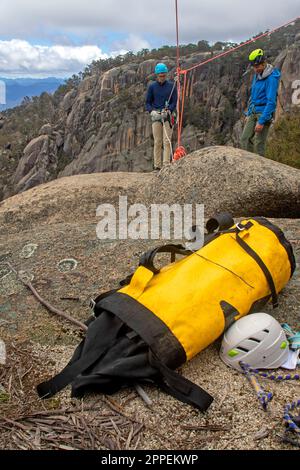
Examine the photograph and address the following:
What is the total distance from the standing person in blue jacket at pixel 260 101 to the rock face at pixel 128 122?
4476 centimetres

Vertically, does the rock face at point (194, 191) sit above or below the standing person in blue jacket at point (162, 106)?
below

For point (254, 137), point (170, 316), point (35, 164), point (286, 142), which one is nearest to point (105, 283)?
point (170, 316)

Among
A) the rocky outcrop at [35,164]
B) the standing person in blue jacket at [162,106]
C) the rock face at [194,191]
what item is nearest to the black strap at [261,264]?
the rock face at [194,191]

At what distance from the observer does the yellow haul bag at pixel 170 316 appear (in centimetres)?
265

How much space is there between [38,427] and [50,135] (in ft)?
224

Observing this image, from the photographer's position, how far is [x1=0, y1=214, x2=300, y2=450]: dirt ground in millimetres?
2330

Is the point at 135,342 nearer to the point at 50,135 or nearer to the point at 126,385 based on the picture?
the point at 126,385

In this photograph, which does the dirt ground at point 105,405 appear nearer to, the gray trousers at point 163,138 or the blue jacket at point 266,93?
the blue jacket at point 266,93

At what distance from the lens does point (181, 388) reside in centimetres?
261

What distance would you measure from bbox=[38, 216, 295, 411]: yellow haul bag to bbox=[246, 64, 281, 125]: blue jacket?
15.9ft

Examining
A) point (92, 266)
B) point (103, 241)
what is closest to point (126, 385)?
point (92, 266)

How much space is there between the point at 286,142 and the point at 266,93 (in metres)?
3.93
